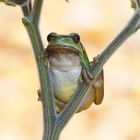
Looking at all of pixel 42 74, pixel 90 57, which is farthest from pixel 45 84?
pixel 90 57

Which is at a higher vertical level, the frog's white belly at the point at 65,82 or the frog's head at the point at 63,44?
the frog's head at the point at 63,44

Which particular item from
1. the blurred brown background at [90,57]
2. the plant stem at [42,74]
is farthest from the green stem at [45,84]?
the blurred brown background at [90,57]

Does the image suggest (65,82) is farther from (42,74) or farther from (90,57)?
(90,57)

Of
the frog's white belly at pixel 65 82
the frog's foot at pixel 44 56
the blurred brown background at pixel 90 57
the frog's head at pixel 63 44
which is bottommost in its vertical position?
the blurred brown background at pixel 90 57

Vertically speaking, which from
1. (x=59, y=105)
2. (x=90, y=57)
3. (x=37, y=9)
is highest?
(x=37, y=9)

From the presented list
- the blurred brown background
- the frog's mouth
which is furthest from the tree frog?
the blurred brown background

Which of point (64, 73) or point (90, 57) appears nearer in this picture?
point (64, 73)

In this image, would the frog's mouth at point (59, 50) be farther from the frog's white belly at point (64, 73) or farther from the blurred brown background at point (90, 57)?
the blurred brown background at point (90, 57)

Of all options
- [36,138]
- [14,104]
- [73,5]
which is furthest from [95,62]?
[73,5]

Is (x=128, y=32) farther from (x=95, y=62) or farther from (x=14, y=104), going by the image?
(x=14, y=104)
